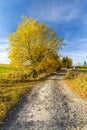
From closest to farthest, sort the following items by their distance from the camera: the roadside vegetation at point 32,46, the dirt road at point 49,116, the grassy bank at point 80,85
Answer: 1. the dirt road at point 49,116
2. the grassy bank at point 80,85
3. the roadside vegetation at point 32,46

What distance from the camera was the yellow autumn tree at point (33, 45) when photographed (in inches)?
1508

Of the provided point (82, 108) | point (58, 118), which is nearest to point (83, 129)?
point (58, 118)

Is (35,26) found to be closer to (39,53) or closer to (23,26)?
(23,26)

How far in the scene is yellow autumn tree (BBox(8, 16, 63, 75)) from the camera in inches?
1508

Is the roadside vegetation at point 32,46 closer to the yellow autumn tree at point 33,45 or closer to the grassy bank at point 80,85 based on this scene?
the yellow autumn tree at point 33,45

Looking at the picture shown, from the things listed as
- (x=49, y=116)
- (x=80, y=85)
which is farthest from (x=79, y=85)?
(x=49, y=116)

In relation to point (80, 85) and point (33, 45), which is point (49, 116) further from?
point (33, 45)

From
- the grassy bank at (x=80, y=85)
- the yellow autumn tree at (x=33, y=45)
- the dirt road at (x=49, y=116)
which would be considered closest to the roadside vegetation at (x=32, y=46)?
the yellow autumn tree at (x=33, y=45)

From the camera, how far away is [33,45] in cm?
3888

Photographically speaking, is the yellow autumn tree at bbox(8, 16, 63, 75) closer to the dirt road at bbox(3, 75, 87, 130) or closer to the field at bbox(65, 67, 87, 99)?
the field at bbox(65, 67, 87, 99)

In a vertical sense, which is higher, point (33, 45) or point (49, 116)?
point (33, 45)

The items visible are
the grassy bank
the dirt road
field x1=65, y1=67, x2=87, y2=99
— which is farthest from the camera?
field x1=65, y1=67, x2=87, y2=99

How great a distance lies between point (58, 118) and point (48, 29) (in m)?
29.3

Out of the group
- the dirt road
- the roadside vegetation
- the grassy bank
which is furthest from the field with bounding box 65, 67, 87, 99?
the roadside vegetation
